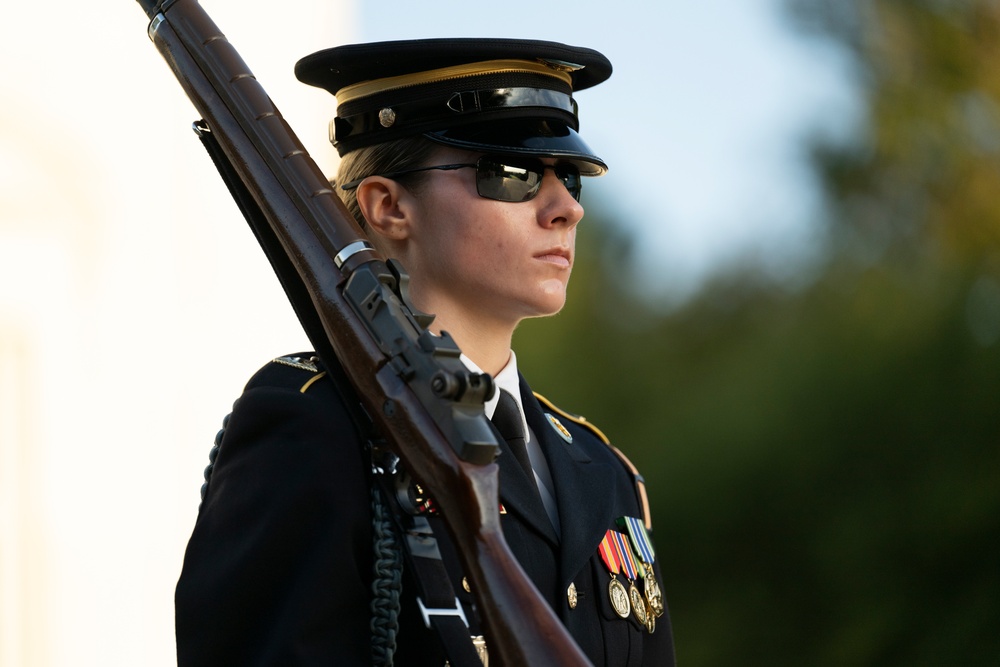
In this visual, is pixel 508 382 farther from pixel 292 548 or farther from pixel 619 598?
pixel 292 548

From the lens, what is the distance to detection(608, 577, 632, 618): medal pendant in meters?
2.62

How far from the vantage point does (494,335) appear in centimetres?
266

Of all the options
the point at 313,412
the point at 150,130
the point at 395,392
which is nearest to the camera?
the point at 395,392

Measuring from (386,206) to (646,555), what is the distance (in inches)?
38.3

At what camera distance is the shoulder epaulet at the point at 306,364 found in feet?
7.77

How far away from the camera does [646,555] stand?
2.88 meters

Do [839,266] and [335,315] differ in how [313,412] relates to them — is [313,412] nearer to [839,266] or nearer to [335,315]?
[335,315]

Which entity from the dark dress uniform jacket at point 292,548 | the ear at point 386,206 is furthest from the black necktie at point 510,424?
the ear at point 386,206

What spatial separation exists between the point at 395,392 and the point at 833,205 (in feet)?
29.4

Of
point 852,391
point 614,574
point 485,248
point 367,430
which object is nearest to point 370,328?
point 367,430

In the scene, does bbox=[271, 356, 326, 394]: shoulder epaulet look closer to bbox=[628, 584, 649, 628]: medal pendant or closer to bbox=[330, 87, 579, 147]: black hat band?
bbox=[330, 87, 579, 147]: black hat band

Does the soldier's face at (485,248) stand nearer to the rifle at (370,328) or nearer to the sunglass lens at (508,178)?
the sunglass lens at (508,178)

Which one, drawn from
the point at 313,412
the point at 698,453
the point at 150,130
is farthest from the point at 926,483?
the point at 313,412

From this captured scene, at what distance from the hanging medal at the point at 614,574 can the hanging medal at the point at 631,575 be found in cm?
2
